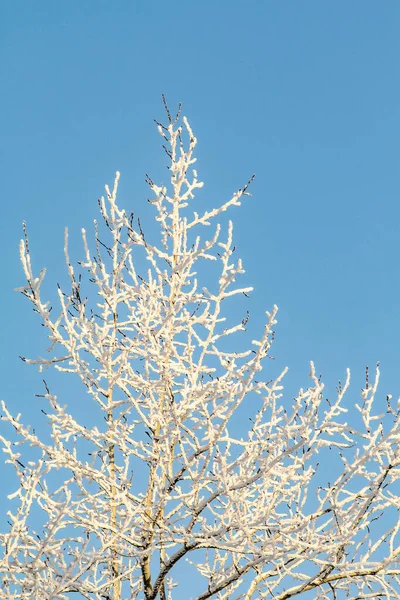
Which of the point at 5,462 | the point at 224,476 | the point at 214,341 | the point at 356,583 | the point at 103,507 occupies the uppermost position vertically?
the point at 214,341

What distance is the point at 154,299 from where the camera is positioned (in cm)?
679

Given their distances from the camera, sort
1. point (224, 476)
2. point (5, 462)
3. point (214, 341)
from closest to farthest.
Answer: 1. point (224, 476)
2. point (5, 462)
3. point (214, 341)

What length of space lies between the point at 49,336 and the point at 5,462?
1187 mm

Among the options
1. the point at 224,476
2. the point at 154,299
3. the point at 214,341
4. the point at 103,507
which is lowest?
the point at 224,476

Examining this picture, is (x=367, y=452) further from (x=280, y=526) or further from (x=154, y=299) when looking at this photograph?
(x=154, y=299)

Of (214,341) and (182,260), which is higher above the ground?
(182,260)

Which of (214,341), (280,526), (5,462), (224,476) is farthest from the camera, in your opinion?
(214,341)

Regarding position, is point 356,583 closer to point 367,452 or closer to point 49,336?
point 367,452

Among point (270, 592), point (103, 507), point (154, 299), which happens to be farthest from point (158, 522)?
point (154, 299)

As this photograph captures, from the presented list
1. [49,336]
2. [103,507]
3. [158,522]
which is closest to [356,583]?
[158,522]

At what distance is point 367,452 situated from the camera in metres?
5.73

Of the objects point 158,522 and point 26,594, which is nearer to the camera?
point 158,522

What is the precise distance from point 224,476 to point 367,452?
1.36 meters

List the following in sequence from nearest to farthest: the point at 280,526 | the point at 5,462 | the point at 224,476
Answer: the point at 224,476 < the point at 280,526 < the point at 5,462
